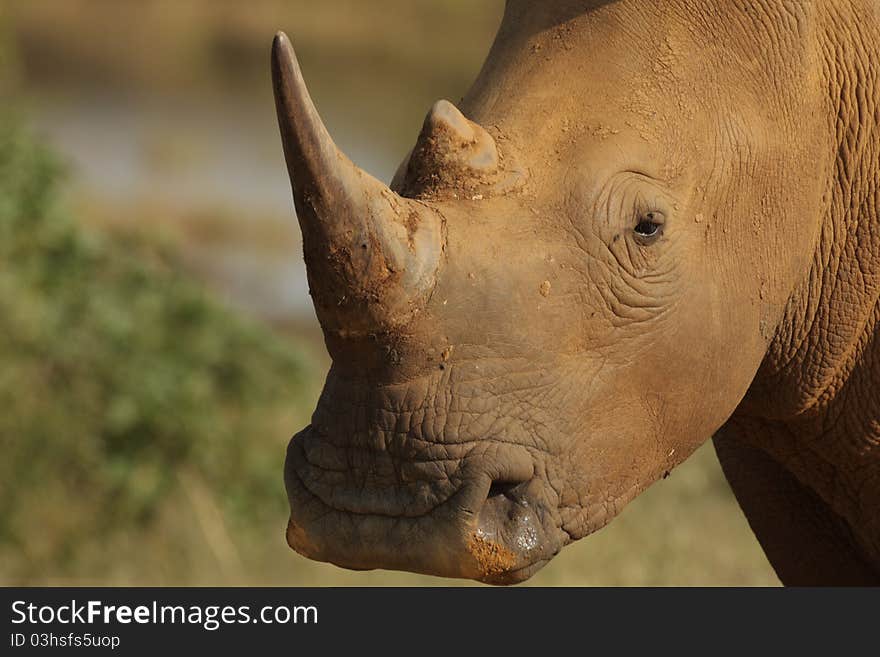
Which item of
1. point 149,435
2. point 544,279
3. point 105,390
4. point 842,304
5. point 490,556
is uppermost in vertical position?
point 105,390

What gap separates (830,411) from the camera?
4137 millimetres

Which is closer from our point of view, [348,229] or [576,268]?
[348,229]

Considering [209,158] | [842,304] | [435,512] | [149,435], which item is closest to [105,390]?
[149,435]

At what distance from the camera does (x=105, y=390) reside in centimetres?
793

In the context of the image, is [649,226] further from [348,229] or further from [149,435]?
[149,435]

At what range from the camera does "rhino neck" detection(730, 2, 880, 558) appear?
3.88 m

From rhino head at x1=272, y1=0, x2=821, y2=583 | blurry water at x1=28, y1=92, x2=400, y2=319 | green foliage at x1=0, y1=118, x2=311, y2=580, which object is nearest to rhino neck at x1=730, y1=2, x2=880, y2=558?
rhino head at x1=272, y1=0, x2=821, y2=583

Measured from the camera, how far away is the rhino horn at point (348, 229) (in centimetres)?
A: 318

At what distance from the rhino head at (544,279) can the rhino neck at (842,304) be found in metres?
0.13

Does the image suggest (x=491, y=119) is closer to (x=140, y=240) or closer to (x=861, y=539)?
(x=861, y=539)

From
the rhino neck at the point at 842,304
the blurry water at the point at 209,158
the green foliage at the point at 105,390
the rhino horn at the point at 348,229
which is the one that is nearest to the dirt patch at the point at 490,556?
the rhino horn at the point at 348,229

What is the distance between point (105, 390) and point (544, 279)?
4.95m

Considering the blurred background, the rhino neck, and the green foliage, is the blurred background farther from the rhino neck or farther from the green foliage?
the rhino neck

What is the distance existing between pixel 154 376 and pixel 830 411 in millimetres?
4566
